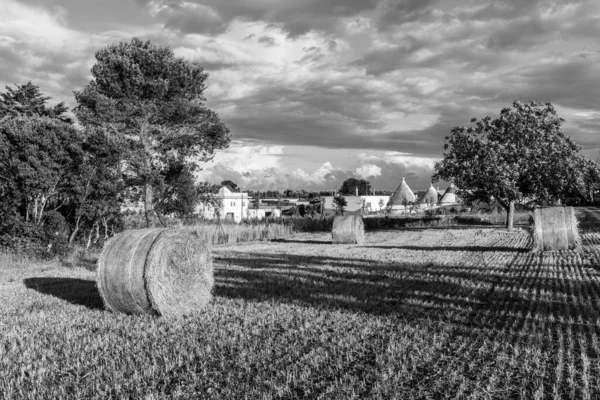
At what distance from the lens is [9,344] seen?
25.4 feet

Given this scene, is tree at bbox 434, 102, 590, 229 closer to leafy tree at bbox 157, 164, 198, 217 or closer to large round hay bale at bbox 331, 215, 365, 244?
large round hay bale at bbox 331, 215, 365, 244

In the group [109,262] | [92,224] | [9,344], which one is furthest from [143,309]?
[92,224]

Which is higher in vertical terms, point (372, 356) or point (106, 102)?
point (106, 102)

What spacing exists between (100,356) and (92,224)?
17.6 meters

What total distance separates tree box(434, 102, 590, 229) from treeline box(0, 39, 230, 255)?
15.6 metres

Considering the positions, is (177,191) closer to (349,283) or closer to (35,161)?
(35,161)

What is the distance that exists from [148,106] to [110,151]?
26.0 ft

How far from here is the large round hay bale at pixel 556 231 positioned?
20.4 meters

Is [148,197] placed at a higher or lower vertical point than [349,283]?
higher

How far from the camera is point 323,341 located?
756 centimetres

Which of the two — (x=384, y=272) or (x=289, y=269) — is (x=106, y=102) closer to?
(x=289, y=269)

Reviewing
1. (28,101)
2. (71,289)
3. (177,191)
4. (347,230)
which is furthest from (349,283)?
(28,101)

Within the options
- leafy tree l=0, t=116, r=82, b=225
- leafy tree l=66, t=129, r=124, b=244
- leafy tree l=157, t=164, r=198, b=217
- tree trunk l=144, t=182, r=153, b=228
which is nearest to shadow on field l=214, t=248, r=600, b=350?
leafy tree l=66, t=129, r=124, b=244

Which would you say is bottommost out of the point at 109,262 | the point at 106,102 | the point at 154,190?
the point at 109,262
